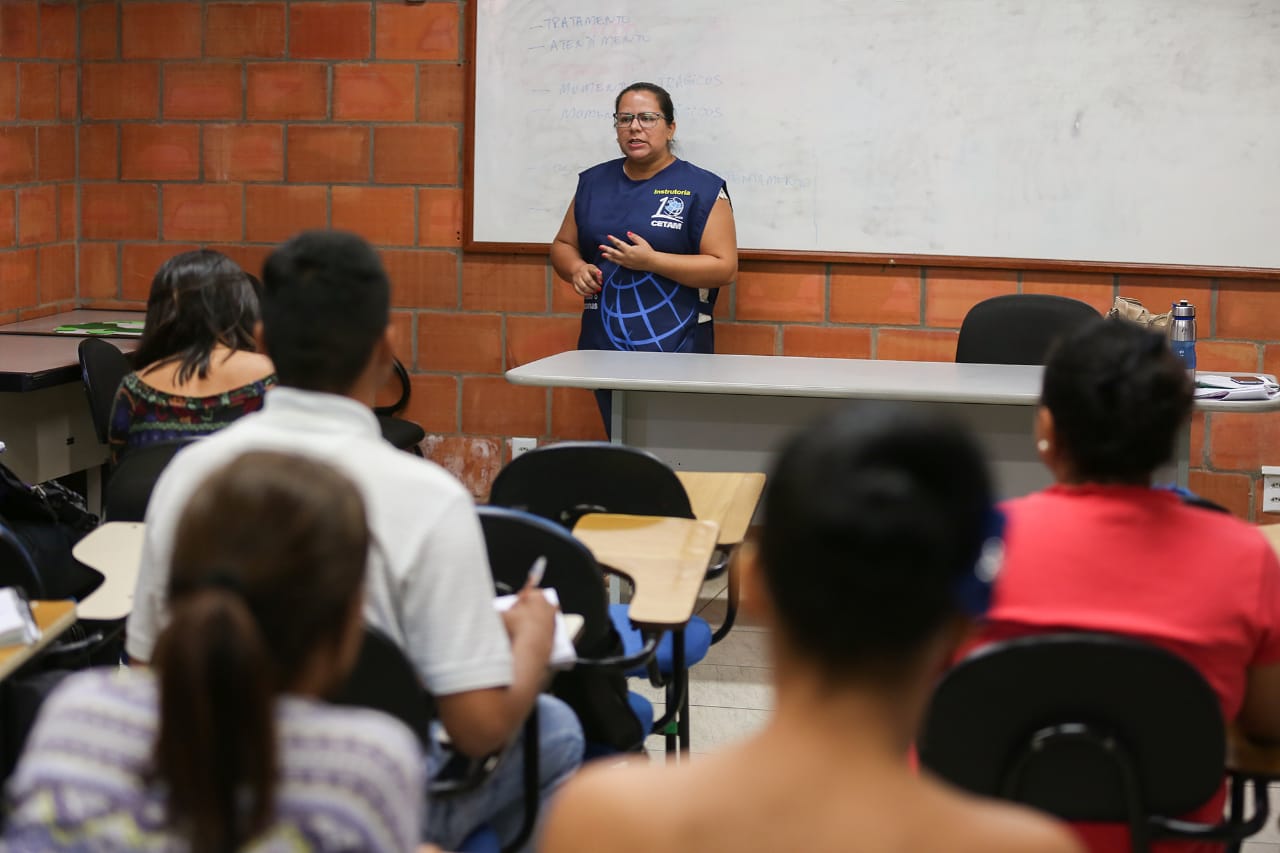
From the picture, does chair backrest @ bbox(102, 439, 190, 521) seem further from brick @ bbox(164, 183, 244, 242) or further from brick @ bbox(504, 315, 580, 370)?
brick @ bbox(164, 183, 244, 242)

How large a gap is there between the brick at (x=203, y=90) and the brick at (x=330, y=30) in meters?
0.26

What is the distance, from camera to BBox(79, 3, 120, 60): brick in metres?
5.06

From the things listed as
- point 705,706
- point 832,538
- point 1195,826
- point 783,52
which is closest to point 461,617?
point 832,538

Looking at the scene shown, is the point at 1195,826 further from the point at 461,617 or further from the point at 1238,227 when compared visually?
the point at 1238,227

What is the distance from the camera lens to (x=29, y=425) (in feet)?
13.5

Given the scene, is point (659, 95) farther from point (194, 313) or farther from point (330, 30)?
point (194, 313)

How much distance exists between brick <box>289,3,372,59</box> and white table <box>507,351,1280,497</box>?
1710 mm

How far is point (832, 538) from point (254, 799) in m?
0.44

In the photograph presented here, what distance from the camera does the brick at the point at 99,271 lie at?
5.20 meters

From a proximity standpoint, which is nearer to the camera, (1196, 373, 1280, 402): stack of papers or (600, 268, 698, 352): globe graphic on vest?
(1196, 373, 1280, 402): stack of papers

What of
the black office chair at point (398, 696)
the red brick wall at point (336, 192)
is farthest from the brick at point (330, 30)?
the black office chair at point (398, 696)

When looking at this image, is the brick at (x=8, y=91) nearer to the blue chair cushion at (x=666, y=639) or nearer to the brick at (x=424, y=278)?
the brick at (x=424, y=278)

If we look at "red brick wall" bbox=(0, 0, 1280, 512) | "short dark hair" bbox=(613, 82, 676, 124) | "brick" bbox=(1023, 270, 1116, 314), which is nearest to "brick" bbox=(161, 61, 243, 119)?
"red brick wall" bbox=(0, 0, 1280, 512)

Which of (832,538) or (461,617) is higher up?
(832,538)
